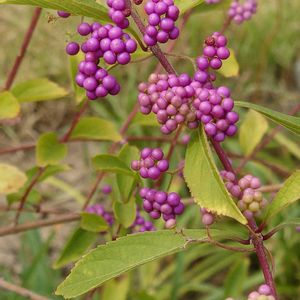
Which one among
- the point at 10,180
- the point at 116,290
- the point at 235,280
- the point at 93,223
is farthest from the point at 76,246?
the point at 235,280

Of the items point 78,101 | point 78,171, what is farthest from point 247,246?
point 78,171

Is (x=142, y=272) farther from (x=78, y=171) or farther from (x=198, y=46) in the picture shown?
(x=198, y=46)

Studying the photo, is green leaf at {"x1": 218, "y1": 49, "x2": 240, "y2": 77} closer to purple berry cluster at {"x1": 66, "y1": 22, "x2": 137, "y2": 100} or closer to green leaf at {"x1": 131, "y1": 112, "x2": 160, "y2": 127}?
green leaf at {"x1": 131, "y1": 112, "x2": 160, "y2": 127}

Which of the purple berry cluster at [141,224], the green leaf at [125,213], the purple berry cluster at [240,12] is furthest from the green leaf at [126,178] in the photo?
the purple berry cluster at [240,12]

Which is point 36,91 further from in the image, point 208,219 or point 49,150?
point 208,219

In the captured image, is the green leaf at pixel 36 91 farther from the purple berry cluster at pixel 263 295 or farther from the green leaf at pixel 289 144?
the green leaf at pixel 289 144

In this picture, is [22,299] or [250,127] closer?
[250,127]
